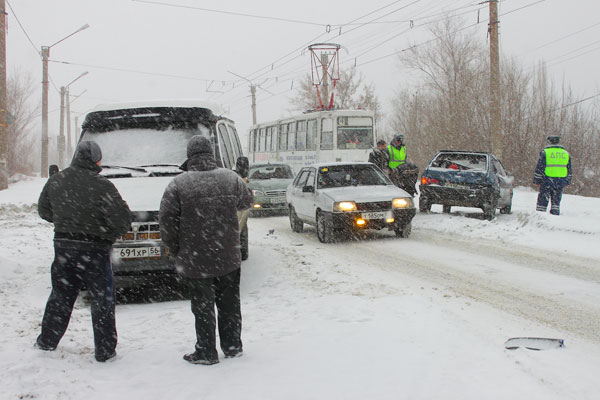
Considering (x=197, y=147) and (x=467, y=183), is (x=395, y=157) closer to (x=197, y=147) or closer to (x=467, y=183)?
(x=467, y=183)

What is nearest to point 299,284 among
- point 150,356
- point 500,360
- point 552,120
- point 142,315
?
point 142,315

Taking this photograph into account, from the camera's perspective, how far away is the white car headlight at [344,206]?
11.2m

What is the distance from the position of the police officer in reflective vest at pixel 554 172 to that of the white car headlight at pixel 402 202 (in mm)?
4462

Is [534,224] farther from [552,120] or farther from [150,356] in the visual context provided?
[552,120]

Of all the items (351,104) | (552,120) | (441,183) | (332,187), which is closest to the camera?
(332,187)

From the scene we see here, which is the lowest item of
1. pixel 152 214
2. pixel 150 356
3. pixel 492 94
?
pixel 150 356

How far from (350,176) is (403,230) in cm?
162

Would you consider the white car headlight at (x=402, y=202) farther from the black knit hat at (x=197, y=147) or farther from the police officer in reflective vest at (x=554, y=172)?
the black knit hat at (x=197, y=147)

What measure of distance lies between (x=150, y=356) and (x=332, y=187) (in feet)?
25.7

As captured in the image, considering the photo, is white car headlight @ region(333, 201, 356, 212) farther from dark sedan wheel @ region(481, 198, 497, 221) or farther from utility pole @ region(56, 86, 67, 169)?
utility pole @ region(56, 86, 67, 169)

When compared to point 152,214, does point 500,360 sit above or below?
below

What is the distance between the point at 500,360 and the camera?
4457mm

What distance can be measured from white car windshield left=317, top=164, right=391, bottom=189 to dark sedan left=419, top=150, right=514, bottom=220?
2.98m

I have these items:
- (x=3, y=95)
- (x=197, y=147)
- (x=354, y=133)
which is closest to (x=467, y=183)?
(x=354, y=133)
